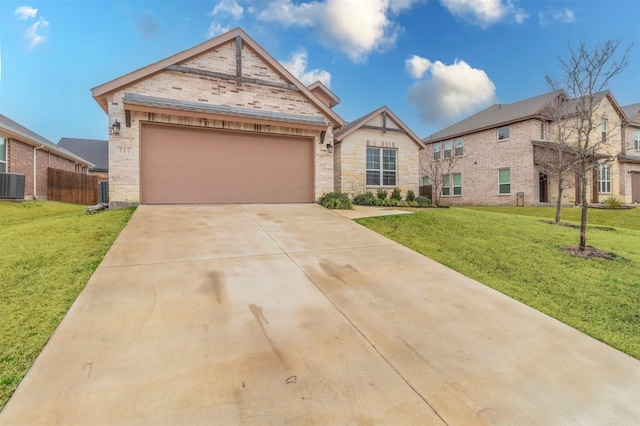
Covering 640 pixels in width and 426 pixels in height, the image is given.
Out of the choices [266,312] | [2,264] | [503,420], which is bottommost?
[503,420]

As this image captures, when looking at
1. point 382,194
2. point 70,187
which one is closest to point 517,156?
point 382,194

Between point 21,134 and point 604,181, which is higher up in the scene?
point 21,134

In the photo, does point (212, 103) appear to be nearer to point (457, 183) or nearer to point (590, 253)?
point (590, 253)

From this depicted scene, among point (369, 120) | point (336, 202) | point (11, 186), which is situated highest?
point (369, 120)

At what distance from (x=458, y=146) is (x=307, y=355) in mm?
24378

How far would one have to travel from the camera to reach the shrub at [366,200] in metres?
12.9

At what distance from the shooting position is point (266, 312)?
10.6 ft

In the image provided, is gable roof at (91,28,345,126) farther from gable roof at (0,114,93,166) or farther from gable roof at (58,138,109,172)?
gable roof at (58,138,109,172)

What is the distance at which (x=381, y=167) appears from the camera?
1427cm

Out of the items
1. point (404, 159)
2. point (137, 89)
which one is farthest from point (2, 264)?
point (404, 159)

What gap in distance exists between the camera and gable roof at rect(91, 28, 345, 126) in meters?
8.99

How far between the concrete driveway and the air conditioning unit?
1271cm

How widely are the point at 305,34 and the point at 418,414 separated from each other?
64.4 ft

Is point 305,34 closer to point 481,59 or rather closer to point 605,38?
point 481,59
